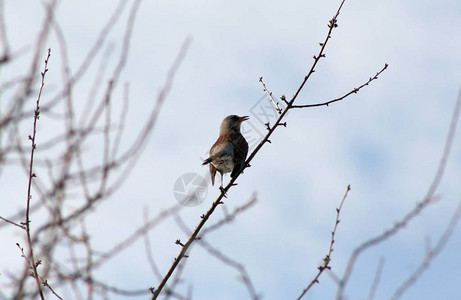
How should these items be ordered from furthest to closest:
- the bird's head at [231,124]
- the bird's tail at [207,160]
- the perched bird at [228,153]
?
the bird's head at [231,124]
the perched bird at [228,153]
the bird's tail at [207,160]

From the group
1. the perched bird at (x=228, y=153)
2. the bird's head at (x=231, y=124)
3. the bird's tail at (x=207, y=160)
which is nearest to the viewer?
the bird's tail at (x=207, y=160)

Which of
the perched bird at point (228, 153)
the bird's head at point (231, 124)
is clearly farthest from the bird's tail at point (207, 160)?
the bird's head at point (231, 124)

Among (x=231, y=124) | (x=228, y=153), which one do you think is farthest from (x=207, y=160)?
(x=231, y=124)

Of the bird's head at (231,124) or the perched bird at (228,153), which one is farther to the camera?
the bird's head at (231,124)

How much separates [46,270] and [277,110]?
2917mm

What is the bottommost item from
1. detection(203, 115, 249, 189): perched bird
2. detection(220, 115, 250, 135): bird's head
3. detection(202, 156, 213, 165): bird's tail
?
detection(202, 156, 213, 165): bird's tail

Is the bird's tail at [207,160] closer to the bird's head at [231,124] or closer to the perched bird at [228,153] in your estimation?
the perched bird at [228,153]

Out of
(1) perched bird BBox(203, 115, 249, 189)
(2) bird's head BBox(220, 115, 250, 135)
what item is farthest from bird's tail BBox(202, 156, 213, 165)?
(2) bird's head BBox(220, 115, 250, 135)

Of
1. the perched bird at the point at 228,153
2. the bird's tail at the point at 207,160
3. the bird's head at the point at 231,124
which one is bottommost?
the bird's tail at the point at 207,160

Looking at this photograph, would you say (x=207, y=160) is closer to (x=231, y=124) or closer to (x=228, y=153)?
(x=228, y=153)

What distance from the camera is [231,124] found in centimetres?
984

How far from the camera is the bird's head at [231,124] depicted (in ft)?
32.0

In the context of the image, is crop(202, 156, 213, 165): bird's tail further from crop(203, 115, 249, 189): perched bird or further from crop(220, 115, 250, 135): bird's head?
crop(220, 115, 250, 135): bird's head

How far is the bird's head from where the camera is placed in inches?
384
